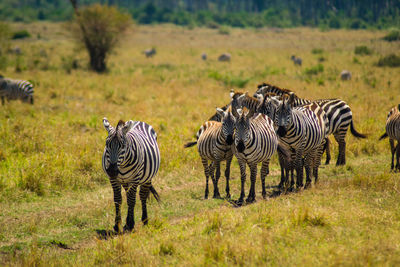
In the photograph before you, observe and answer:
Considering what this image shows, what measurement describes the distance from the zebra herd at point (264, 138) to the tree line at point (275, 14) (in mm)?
17199

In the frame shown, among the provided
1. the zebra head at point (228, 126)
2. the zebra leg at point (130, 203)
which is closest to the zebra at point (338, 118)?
the zebra head at point (228, 126)

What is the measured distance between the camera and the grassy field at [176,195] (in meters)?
5.51

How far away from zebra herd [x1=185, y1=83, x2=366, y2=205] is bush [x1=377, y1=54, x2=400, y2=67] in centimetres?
1808

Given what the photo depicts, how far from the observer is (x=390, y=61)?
84.2 feet

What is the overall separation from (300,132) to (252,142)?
4.94ft

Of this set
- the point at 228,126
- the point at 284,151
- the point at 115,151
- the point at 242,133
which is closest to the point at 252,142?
the point at 242,133

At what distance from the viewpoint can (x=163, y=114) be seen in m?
16.2

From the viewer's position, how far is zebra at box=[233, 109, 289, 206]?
7672 mm

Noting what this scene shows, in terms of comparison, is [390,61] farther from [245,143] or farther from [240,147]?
[240,147]

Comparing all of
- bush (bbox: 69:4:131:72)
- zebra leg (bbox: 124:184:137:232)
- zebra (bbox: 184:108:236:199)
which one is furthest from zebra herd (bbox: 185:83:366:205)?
bush (bbox: 69:4:131:72)

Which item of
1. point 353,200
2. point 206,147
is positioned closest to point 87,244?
point 206,147

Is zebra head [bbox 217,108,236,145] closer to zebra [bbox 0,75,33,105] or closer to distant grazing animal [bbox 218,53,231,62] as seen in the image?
zebra [bbox 0,75,33,105]

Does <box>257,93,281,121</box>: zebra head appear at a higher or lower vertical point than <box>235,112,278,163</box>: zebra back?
higher

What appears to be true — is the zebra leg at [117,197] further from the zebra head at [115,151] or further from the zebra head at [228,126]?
the zebra head at [228,126]
